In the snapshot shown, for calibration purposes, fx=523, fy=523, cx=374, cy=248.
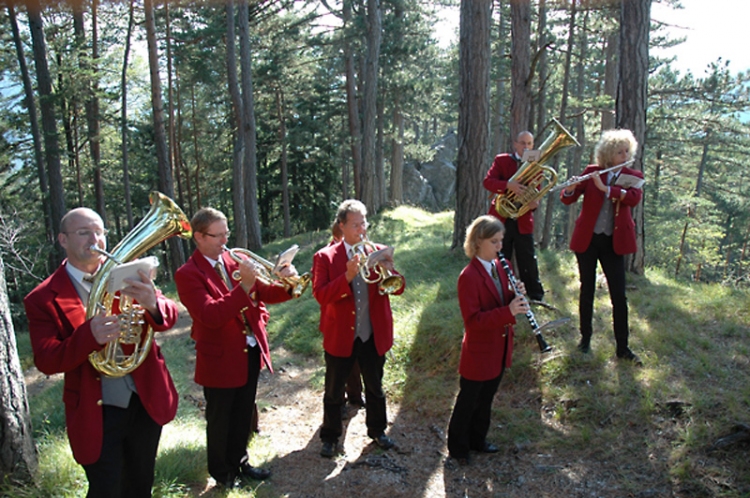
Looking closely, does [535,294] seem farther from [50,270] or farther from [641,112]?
[50,270]

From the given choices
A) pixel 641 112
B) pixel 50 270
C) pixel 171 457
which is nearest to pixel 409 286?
pixel 641 112

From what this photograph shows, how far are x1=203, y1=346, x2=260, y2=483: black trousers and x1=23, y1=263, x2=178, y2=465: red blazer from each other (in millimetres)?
939

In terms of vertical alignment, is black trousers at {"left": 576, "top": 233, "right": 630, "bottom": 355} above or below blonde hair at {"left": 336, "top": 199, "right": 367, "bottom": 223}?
below

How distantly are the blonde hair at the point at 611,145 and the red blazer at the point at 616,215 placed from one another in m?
0.09

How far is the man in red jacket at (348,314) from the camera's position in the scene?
4.30m

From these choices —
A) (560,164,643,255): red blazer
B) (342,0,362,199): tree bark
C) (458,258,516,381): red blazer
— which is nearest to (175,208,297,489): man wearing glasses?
(458,258,516,381): red blazer

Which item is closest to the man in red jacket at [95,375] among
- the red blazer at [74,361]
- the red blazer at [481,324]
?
the red blazer at [74,361]

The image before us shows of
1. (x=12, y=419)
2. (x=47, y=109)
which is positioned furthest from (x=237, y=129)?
(x=12, y=419)

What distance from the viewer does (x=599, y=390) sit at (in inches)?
194

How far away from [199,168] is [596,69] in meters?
21.2

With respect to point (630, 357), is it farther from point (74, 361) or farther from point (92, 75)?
point (92, 75)

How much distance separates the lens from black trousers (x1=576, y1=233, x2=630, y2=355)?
5145 millimetres

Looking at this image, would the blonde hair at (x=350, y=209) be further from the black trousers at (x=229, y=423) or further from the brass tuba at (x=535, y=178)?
the brass tuba at (x=535, y=178)

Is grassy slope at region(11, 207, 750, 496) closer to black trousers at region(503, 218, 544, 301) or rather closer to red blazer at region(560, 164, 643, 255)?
black trousers at region(503, 218, 544, 301)
